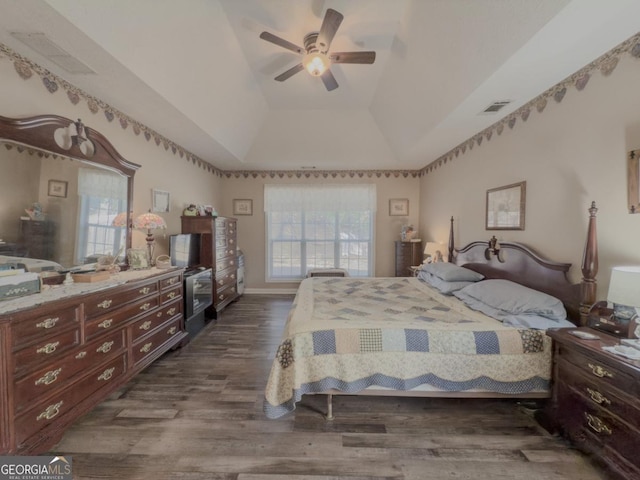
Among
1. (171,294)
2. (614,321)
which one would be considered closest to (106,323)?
(171,294)

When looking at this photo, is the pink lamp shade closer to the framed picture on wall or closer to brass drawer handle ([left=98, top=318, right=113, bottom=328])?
brass drawer handle ([left=98, top=318, right=113, bottom=328])

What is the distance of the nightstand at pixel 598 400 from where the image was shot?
125 centimetres

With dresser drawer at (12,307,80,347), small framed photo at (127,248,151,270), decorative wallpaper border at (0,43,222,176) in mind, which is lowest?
dresser drawer at (12,307,80,347)

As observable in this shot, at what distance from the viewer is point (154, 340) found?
2.42 metres

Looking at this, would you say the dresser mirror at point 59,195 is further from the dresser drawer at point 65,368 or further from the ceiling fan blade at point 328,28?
the ceiling fan blade at point 328,28

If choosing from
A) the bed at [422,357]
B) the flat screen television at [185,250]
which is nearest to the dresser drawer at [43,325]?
the bed at [422,357]

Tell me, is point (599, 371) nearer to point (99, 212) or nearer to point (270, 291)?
point (99, 212)

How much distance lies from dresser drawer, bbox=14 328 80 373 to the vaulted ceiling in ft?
6.13

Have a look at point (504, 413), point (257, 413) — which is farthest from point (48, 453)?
point (504, 413)

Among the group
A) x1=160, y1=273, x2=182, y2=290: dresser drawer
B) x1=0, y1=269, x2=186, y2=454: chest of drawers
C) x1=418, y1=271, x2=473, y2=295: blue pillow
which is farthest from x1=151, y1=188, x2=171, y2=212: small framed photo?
x1=418, y1=271, x2=473, y2=295: blue pillow

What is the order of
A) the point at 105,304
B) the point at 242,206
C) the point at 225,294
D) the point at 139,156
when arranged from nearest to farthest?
the point at 105,304 < the point at 139,156 < the point at 225,294 < the point at 242,206

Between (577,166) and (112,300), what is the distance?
3716 millimetres

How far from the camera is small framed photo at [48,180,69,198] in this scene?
1972mm

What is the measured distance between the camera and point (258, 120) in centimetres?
412
